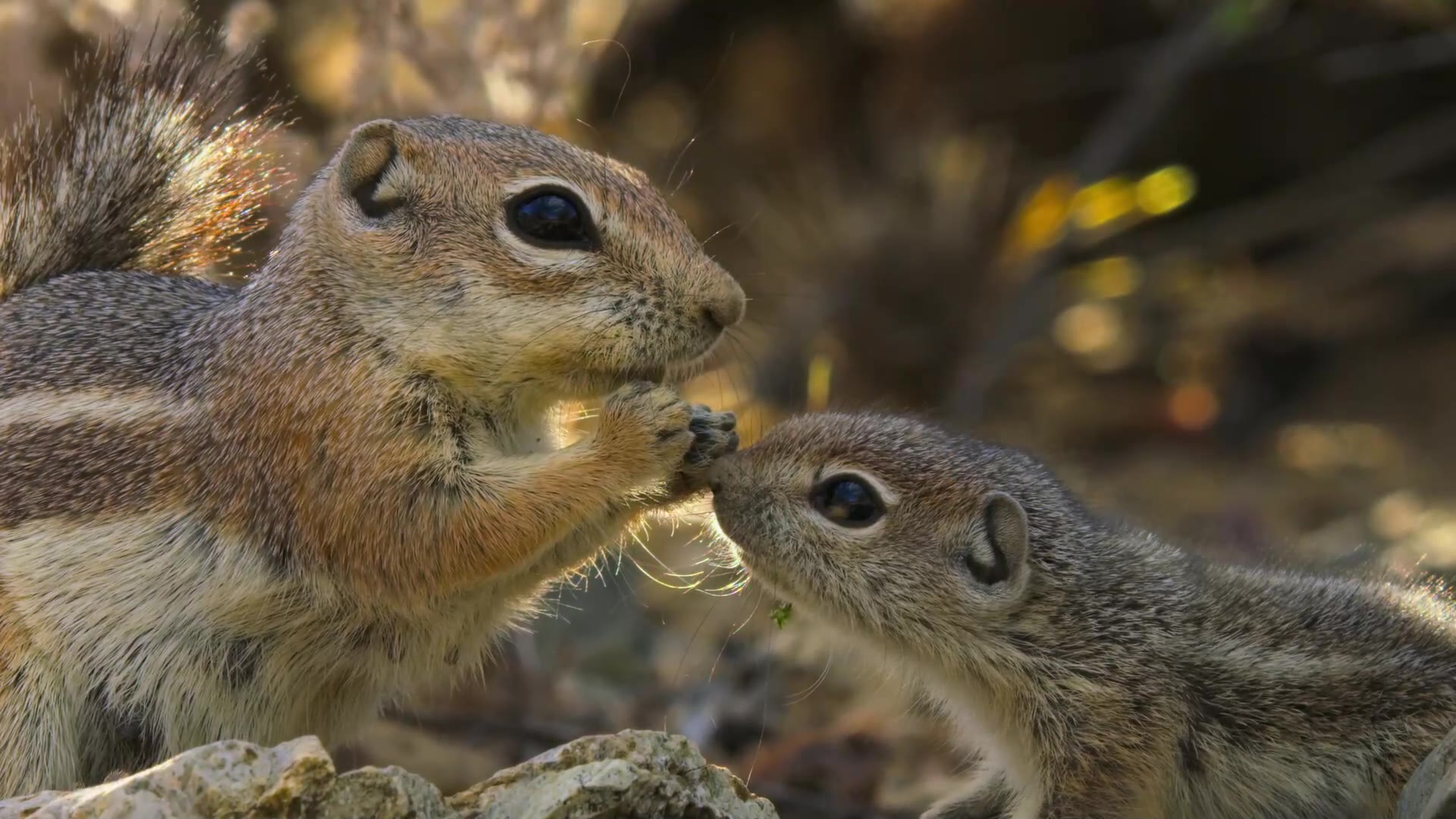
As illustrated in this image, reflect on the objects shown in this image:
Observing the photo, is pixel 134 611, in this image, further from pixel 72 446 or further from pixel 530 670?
pixel 530 670

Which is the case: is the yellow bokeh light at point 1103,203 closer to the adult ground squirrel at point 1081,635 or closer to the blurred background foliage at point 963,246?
the blurred background foliage at point 963,246

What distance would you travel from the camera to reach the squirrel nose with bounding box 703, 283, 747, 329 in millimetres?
4762

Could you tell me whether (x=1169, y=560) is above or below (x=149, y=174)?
below

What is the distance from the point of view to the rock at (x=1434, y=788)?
3908mm

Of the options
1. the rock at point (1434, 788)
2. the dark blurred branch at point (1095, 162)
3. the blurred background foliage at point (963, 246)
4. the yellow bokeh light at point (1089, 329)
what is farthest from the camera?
the yellow bokeh light at point (1089, 329)

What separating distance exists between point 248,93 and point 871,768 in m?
4.95

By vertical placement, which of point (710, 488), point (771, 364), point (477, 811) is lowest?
point (477, 811)

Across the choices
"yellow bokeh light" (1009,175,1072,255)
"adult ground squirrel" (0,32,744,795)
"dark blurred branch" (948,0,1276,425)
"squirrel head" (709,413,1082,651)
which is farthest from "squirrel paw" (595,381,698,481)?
"dark blurred branch" (948,0,1276,425)

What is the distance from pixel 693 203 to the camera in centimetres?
1223

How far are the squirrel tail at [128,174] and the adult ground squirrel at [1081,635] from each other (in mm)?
2391

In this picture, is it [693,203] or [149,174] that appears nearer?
[149,174]

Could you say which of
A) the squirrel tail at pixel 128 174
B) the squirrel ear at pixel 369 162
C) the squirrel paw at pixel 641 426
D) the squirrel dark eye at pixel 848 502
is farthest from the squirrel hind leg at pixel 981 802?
the squirrel tail at pixel 128 174

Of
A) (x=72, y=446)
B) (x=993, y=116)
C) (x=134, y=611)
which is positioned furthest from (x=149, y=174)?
(x=993, y=116)

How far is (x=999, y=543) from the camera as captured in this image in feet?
17.1
